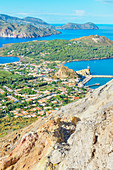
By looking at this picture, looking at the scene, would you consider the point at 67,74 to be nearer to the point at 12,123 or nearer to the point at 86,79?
the point at 86,79

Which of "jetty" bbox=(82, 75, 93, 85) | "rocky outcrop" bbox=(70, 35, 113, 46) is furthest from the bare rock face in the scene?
"rocky outcrop" bbox=(70, 35, 113, 46)

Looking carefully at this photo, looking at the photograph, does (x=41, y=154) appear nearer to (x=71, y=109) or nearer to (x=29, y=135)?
(x=29, y=135)

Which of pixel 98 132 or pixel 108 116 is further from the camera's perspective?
pixel 108 116

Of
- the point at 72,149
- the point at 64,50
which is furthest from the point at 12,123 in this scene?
the point at 64,50

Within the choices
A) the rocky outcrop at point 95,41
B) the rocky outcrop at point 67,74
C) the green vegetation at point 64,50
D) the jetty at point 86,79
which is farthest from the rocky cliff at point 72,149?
the rocky outcrop at point 95,41

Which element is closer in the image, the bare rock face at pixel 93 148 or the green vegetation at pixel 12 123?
the bare rock face at pixel 93 148

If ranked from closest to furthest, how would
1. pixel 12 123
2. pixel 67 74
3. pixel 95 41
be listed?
1. pixel 12 123
2. pixel 67 74
3. pixel 95 41

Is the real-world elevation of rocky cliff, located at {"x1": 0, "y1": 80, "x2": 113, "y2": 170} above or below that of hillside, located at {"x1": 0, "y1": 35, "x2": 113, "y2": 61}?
above

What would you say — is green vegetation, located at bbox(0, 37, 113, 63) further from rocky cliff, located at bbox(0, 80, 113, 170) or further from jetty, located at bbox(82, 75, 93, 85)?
rocky cliff, located at bbox(0, 80, 113, 170)

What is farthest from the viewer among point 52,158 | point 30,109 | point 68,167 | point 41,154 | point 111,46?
point 111,46

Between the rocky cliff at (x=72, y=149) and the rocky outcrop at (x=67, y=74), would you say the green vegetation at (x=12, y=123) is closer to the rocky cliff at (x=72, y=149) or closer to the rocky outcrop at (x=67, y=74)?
the rocky cliff at (x=72, y=149)

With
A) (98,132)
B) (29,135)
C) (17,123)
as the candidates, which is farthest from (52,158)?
(17,123)
